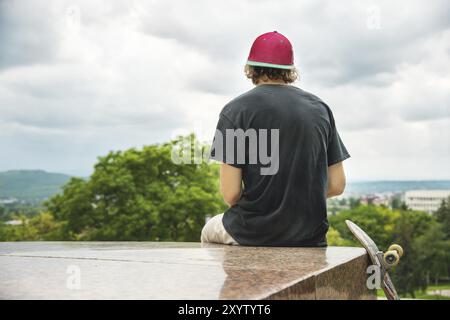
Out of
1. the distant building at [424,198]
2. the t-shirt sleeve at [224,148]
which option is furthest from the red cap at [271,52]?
the distant building at [424,198]

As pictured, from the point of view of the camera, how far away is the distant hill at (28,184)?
80019 mm

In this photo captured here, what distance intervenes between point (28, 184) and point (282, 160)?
89.7m

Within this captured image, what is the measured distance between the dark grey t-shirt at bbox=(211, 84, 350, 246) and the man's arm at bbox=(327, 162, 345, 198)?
0.22 metres

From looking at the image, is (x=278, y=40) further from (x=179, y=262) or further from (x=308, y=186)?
(x=179, y=262)

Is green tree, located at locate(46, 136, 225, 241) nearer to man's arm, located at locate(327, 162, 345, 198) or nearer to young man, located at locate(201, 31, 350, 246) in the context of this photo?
man's arm, located at locate(327, 162, 345, 198)

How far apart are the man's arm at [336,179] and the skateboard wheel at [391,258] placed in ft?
1.96

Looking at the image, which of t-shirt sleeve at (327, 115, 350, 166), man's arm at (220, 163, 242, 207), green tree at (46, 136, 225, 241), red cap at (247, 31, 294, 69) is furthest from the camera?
green tree at (46, 136, 225, 241)

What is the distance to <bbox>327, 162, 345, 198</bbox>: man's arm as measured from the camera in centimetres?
446

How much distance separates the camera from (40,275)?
3264 mm

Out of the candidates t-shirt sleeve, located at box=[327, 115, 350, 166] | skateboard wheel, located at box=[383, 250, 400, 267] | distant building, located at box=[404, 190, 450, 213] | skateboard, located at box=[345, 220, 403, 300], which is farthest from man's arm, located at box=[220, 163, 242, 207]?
distant building, located at box=[404, 190, 450, 213]

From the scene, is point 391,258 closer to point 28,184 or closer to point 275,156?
point 275,156

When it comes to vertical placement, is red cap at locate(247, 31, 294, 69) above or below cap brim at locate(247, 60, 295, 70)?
above

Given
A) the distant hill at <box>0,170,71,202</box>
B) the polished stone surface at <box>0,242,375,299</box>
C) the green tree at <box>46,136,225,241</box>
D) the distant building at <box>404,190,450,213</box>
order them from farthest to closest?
the distant building at <box>404,190,450,213</box> < the distant hill at <box>0,170,71,202</box> < the green tree at <box>46,136,225,241</box> < the polished stone surface at <box>0,242,375,299</box>

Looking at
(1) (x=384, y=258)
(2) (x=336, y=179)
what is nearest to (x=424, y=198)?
(2) (x=336, y=179)
